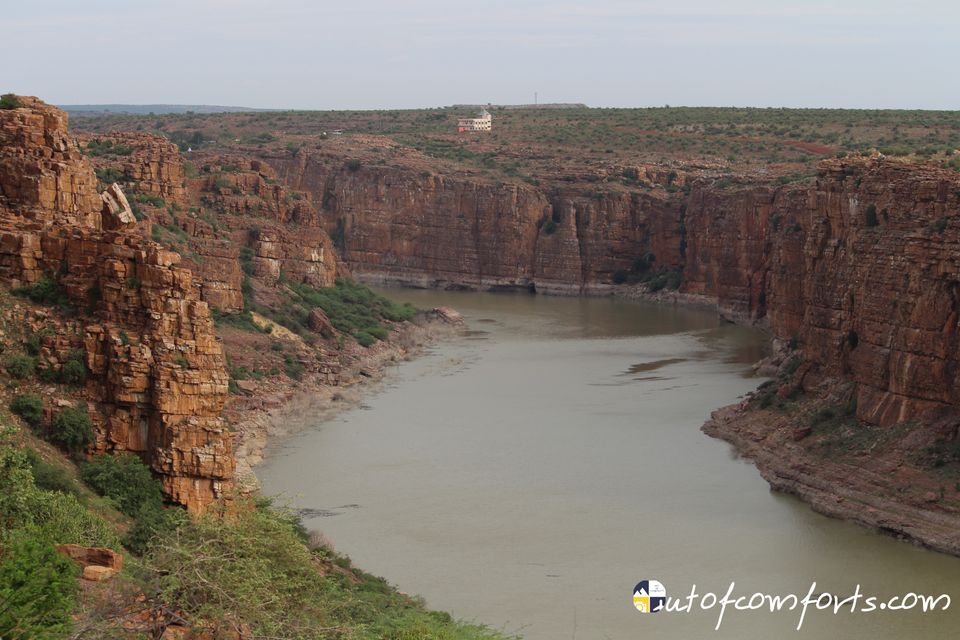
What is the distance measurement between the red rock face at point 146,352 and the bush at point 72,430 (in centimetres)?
21

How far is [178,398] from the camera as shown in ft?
63.4

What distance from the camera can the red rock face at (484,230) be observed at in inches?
3073

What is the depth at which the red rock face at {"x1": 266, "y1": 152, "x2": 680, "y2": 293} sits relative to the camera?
7806 cm

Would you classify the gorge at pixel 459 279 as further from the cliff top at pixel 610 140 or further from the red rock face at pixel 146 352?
the cliff top at pixel 610 140

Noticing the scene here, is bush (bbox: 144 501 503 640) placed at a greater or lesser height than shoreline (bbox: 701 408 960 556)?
greater

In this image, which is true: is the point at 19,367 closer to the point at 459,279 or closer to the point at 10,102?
the point at 10,102

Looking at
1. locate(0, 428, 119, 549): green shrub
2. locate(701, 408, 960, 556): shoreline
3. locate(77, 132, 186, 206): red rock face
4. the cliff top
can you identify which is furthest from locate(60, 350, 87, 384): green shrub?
the cliff top

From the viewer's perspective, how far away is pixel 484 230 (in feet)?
265

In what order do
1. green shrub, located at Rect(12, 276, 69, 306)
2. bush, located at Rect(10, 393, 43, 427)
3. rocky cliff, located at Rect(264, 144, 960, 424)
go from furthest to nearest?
1. rocky cliff, located at Rect(264, 144, 960, 424)
2. green shrub, located at Rect(12, 276, 69, 306)
3. bush, located at Rect(10, 393, 43, 427)

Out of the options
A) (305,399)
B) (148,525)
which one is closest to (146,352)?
(148,525)

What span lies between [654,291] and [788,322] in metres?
27.6

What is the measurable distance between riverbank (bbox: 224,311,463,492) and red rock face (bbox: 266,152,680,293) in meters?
22.8

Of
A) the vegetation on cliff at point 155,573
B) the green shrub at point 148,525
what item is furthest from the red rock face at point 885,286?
the green shrub at point 148,525

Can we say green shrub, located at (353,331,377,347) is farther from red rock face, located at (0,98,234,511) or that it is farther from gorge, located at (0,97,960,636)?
red rock face, located at (0,98,234,511)
